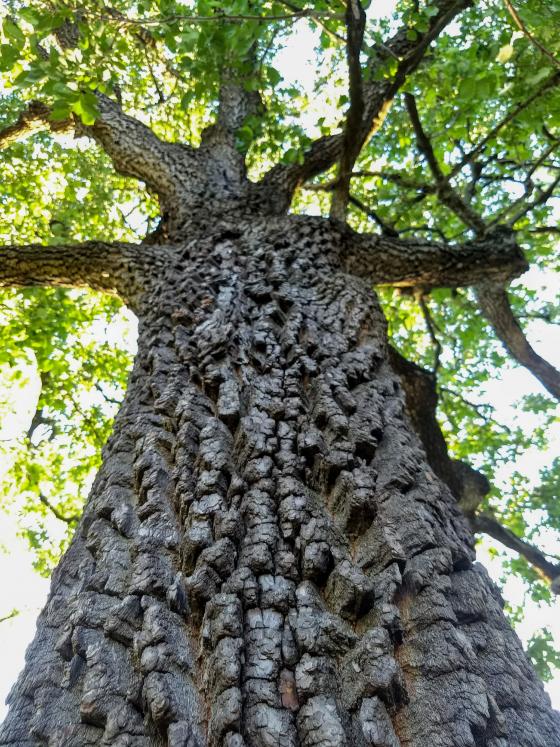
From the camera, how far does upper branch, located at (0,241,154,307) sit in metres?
3.35

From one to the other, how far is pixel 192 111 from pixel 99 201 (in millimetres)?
1840

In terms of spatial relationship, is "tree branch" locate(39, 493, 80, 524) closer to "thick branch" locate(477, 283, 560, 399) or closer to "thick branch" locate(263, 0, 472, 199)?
"thick branch" locate(263, 0, 472, 199)

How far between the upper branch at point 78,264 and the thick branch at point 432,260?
1.46 meters

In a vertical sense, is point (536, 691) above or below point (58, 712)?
above

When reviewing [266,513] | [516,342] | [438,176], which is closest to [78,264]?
[266,513]

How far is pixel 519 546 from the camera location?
770cm

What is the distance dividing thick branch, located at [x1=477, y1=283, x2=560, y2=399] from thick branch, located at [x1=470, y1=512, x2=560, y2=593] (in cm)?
209

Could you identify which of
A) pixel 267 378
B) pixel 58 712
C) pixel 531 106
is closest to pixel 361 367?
pixel 267 378

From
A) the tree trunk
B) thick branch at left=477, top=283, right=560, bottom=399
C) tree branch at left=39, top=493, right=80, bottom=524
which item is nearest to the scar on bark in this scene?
the tree trunk

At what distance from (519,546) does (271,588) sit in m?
7.58

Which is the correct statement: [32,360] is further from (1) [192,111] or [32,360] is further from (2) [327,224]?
(2) [327,224]

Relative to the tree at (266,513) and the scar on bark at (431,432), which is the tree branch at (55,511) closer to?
the tree at (266,513)

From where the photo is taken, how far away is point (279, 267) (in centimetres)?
286

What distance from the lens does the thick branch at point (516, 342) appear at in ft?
21.2
